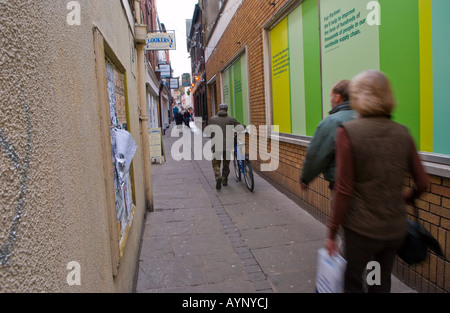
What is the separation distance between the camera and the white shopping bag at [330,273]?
197 cm

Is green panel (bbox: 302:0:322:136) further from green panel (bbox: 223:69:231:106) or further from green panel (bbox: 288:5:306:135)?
green panel (bbox: 223:69:231:106)

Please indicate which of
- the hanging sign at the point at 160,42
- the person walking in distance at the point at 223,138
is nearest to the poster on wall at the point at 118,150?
the person walking in distance at the point at 223,138

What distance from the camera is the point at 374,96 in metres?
2.04

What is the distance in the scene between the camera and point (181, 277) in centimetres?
369

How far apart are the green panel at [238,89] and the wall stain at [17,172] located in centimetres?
943

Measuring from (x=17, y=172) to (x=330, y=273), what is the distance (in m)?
1.66

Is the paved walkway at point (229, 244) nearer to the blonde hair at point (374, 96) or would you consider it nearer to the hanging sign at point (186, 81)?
the blonde hair at point (374, 96)

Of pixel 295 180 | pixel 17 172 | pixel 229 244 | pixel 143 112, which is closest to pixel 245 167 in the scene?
pixel 295 180

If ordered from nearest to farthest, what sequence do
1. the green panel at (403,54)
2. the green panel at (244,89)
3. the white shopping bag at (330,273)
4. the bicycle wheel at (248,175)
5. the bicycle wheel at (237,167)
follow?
the white shopping bag at (330,273), the green panel at (403,54), the bicycle wheel at (248,175), the bicycle wheel at (237,167), the green panel at (244,89)

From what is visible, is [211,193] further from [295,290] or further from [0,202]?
[0,202]

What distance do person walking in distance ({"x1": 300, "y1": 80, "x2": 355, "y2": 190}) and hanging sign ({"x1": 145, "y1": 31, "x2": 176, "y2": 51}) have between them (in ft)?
21.2

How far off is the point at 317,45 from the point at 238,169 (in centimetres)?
365

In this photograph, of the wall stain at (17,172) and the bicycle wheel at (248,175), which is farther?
the bicycle wheel at (248,175)
